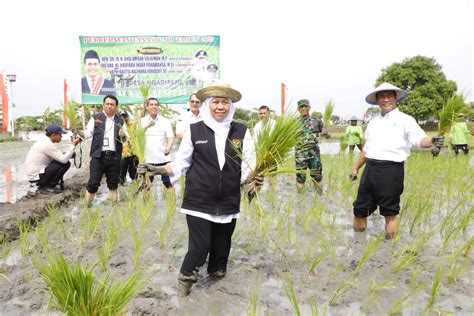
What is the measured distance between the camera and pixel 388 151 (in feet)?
10.5

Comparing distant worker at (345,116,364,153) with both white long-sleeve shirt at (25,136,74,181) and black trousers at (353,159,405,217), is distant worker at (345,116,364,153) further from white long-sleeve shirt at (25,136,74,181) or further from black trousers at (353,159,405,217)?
white long-sleeve shirt at (25,136,74,181)

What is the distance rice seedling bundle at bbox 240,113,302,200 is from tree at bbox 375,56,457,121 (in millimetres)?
27250

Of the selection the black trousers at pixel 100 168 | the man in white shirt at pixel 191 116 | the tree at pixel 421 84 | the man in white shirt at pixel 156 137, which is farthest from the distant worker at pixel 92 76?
the tree at pixel 421 84

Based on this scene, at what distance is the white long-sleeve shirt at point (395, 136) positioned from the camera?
3113mm

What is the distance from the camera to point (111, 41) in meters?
9.86

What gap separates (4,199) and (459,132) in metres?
10.4

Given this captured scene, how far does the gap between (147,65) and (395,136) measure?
8481 millimetres

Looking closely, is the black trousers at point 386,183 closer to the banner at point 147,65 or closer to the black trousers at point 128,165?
the black trousers at point 128,165

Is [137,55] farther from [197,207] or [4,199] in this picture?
[197,207]

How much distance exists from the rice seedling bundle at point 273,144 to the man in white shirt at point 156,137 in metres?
2.48

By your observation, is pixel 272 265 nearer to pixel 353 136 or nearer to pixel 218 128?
pixel 218 128

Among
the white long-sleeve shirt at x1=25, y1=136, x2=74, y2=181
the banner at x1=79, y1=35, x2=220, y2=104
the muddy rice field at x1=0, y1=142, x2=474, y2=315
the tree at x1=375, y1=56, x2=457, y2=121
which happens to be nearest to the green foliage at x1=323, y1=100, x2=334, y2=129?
the muddy rice field at x1=0, y1=142, x2=474, y2=315

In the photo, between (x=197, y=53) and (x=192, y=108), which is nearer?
(x=192, y=108)

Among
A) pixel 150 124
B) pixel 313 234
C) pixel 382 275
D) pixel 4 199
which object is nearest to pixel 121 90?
pixel 4 199
